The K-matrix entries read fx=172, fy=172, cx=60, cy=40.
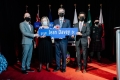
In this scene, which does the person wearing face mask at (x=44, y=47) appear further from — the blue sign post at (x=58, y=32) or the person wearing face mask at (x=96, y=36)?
the person wearing face mask at (x=96, y=36)

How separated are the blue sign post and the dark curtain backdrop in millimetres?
1405

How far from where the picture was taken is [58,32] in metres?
4.21

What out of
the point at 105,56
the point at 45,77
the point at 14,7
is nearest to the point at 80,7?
the point at 105,56

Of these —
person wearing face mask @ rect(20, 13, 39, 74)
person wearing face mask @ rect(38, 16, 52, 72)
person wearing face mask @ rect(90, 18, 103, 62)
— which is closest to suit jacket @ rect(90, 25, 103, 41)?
person wearing face mask @ rect(90, 18, 103, 62)

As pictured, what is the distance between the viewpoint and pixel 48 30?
4199mm

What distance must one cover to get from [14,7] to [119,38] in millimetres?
3872

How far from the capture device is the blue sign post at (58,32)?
418cm

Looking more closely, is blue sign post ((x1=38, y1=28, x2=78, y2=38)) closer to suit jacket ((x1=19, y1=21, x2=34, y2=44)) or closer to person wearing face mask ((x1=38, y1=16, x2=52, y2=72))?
person wearing face mask ((x1=38, y1=16, x2=52, y2=72))

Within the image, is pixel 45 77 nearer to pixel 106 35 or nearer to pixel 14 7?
pixel 14 7

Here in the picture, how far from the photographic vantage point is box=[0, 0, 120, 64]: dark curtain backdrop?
5.04 meters

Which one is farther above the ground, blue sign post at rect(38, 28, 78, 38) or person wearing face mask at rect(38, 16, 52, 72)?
blue sign post at rect(38, 28, 78, 38)

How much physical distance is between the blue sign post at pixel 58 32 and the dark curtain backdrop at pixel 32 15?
1405mm

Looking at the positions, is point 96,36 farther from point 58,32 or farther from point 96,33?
point 58,32

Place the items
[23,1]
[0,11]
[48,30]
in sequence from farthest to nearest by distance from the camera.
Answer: [23,1] → [0,11] → [48,30]
